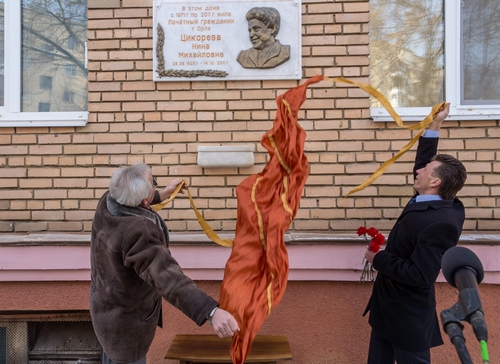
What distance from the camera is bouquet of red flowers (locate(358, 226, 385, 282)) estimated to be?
3.03 meters

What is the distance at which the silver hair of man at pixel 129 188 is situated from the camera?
102 inches

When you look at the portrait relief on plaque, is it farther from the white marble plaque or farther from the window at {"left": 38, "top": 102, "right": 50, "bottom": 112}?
the window at {"left": 38, "top": 102, "right": 50, "bottom": 112}

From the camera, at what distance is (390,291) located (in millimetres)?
2881

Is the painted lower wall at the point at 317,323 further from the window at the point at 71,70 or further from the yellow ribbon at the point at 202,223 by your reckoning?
the window at the point at 71,70

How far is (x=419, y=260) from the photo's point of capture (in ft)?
8.79

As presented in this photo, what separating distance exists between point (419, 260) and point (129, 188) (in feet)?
5.09

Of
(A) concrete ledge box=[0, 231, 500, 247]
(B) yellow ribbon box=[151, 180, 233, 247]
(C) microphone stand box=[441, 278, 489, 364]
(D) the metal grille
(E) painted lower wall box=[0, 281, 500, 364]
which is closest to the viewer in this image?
(C) microphone stand box=[441, 278, 489, 364]

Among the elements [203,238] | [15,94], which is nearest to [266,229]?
[203,238]

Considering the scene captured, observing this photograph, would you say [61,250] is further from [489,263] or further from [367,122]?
[489,263]

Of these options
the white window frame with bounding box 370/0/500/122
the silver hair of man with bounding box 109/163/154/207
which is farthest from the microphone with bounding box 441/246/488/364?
the white window frame with bounding box 370/0/500/122

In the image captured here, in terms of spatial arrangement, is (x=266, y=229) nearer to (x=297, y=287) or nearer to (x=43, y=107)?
(x=297, y=287)

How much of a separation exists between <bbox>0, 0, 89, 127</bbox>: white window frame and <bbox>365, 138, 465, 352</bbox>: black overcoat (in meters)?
2.33

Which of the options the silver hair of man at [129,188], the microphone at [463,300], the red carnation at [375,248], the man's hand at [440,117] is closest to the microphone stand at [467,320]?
the microphone at [463,300]

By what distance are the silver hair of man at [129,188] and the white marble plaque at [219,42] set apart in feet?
4.08
